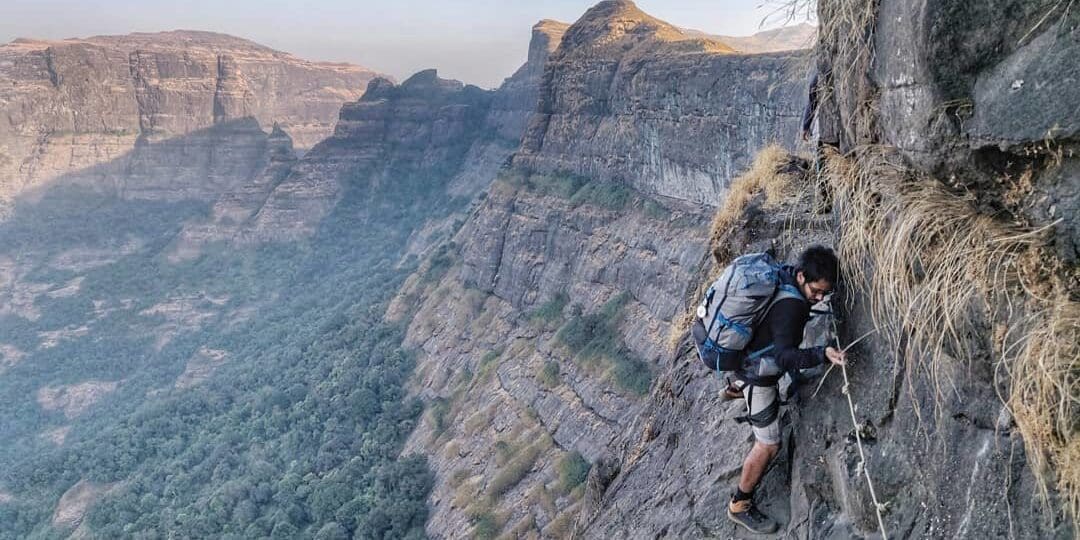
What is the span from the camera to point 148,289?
97.0 metres

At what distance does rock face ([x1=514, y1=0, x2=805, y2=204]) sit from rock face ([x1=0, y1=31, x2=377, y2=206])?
3877 inches

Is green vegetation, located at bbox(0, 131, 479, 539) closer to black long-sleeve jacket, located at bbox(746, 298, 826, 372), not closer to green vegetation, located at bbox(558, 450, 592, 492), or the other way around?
green vegetation, located at bbox(558, 450, 592, 492)

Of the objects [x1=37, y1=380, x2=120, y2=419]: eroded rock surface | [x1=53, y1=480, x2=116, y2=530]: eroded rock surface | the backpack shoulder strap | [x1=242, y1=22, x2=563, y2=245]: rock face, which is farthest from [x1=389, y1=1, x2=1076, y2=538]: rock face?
[x1=242, y1=22, x2=563, y2=245]: rock face

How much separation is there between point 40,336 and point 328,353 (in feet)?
190

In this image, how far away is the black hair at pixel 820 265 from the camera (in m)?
4.88

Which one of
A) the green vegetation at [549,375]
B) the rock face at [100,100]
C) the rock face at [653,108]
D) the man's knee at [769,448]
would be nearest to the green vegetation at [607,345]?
the green vegetation at [549,375]

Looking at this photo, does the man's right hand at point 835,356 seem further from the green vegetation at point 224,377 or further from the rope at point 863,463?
the green vegetation at point 224,377

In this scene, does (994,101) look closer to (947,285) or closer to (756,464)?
(947,285)

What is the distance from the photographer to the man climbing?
4.88 meters

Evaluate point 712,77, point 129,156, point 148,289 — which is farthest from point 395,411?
point 129,156

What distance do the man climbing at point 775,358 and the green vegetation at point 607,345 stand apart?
84.5 ft

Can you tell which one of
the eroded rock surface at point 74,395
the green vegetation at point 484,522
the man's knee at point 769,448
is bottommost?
the eroded rock surface at point 74,395

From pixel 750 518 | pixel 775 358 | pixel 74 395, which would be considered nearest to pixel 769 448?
pixel 750 518

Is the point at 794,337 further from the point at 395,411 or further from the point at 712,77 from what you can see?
the point at 395,411
